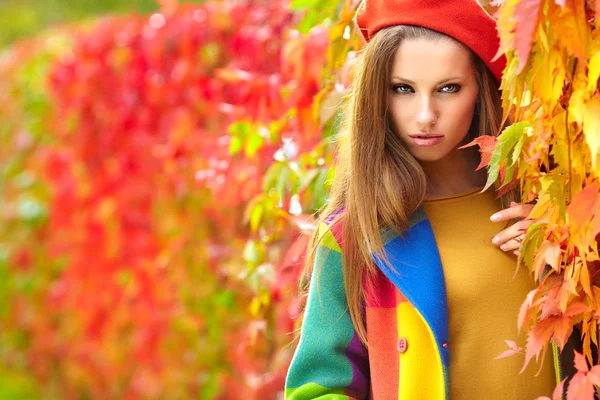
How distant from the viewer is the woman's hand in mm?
1562

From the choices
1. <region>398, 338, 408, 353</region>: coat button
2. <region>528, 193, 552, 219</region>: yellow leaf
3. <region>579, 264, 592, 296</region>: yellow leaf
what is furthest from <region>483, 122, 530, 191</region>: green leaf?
<region>398, 338, 408, 353</region>: coat button

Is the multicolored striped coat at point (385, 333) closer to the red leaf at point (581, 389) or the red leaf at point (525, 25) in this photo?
the red leaf at point (581, 389)

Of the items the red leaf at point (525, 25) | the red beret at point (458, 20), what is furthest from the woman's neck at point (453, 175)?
the red leaf at point (525, 25)

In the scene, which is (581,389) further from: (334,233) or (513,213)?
(334,233)

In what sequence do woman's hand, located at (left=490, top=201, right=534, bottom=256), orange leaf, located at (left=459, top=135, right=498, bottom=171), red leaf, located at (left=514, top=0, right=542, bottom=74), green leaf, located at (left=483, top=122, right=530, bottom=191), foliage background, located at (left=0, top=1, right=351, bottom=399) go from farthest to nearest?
1. foliage background, located at (left=0, top=1, right=351, bottom=399)
2. woman's hand, located at (left=490, top=201, right=534, bottom=256)
3. orange leaf, located at (left=459, top=135, right=498, bottom=171)
4. green leaf, located at (left=483, top=122, right=530, bottom=191)
5. red leaf, located at (left=514, top=0, right=542, bottom=74)

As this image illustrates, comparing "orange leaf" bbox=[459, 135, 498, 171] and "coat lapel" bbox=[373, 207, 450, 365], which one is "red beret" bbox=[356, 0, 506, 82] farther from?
"coat lapel" bbox=[373, 207, 450, 365]

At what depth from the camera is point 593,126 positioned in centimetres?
118

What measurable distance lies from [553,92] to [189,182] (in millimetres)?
2802

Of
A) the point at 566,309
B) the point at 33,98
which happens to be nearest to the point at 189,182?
the point at 33,98

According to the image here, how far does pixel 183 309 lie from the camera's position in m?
4.10

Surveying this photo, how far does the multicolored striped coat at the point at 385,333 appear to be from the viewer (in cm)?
163

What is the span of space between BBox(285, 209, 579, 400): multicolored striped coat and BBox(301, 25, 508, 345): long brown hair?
0.09ft

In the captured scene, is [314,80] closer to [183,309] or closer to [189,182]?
[189,182]

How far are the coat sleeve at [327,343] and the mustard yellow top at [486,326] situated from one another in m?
0.20
